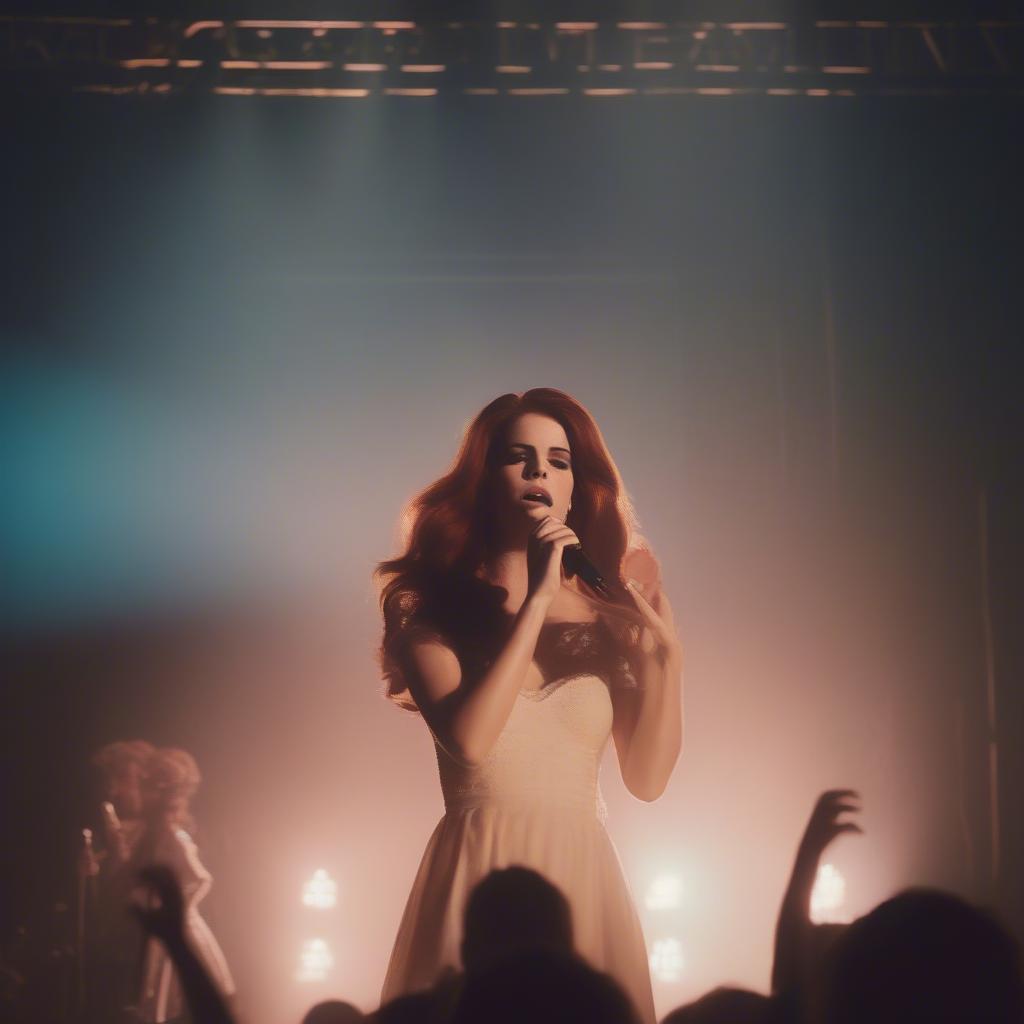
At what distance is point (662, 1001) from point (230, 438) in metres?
1.77

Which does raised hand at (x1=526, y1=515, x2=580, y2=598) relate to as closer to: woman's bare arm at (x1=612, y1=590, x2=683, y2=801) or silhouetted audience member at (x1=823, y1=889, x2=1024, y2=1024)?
woman's bare arm at (x1=612, y1=590, x2=683, y2=801)

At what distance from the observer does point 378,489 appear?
3406 mm

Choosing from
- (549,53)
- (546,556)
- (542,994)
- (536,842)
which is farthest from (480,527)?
(542,994)

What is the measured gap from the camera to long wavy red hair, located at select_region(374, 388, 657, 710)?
9.51 feet

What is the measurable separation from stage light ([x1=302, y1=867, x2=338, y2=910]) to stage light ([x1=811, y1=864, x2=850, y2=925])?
1.18 meters

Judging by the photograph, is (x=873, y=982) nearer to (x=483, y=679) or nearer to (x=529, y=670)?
(x=483, y=679)

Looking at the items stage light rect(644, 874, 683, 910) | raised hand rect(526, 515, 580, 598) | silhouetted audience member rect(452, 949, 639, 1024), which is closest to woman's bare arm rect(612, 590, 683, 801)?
raised hand rect(526, 515, 580, 598)

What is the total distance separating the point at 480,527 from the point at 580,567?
16.1 inches

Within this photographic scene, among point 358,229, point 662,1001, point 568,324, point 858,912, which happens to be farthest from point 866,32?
point 662,1001

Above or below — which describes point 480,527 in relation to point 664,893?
above

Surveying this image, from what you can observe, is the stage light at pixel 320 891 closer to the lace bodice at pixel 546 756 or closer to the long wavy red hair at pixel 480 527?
the long wavy red hair at pixel 480 527

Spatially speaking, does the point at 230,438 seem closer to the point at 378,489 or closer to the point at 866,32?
the point at 378,489

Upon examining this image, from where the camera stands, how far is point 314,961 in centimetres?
312

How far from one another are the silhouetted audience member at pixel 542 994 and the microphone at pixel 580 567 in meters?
1.16
